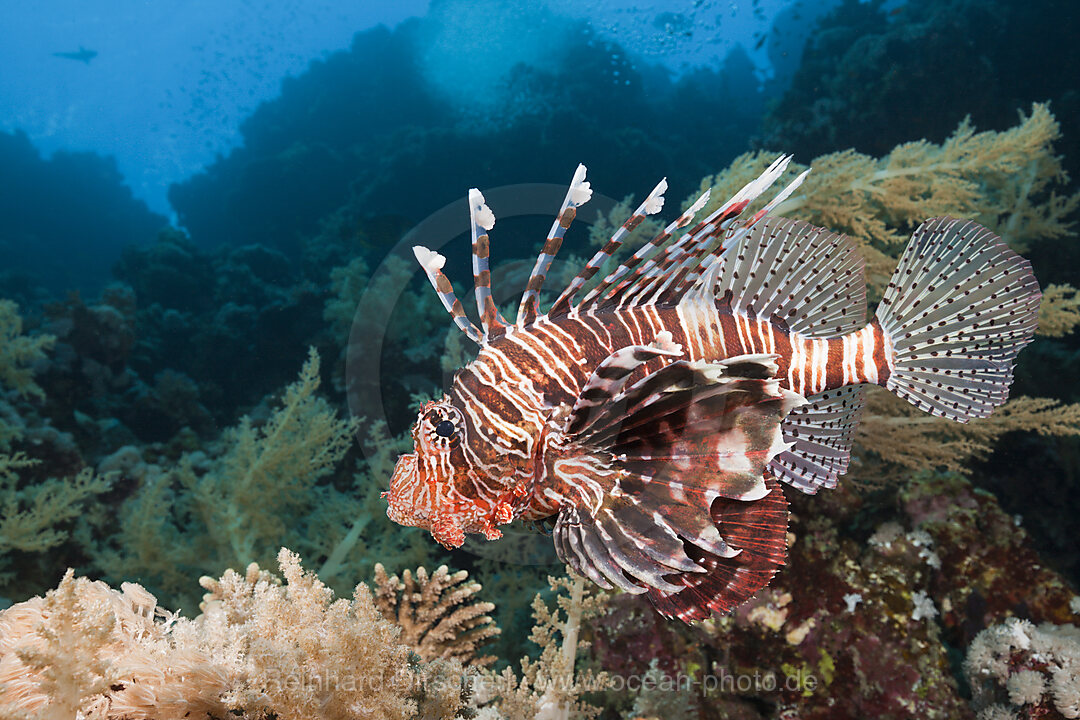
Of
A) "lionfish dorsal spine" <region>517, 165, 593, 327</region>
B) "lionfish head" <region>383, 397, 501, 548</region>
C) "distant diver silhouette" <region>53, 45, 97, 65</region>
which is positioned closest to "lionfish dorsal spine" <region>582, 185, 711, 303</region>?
"lionfish dorsal spine" <region>517, 165, 593, 327</region>

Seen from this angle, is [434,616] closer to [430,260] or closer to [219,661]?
[219,661]

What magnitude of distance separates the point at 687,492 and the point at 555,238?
33.2 inches

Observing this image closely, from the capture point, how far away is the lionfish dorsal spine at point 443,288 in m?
1.62

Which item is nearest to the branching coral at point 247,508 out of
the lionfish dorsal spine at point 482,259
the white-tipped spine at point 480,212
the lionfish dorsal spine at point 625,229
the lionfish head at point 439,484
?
the lionfish head at point 439,484

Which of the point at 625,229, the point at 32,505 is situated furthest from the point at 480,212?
the point at 32,505

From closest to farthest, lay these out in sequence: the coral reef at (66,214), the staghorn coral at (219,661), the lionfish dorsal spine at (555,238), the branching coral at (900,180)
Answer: the staghorn coral at (219,661) → the lionfish dorsal spine at (555,238) → the branching coral at (900,180) → the coral reef at (66,214)

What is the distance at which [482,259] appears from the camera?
163 centimetres

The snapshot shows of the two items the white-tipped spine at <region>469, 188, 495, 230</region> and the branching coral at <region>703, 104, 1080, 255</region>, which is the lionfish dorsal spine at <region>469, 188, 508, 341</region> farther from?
the branching coral at <region>703, 104, 1080, 255</region>

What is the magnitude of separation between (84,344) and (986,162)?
1123 cm

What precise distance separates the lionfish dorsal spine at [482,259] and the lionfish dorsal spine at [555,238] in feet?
0.31

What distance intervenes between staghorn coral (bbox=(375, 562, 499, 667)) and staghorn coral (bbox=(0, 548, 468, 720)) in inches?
23.4

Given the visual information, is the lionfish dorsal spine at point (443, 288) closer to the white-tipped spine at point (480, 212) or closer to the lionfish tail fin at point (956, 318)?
the white-tipped spine at point (480, 212)

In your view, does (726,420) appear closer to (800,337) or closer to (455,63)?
(800,337)

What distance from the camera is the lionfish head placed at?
148cm
